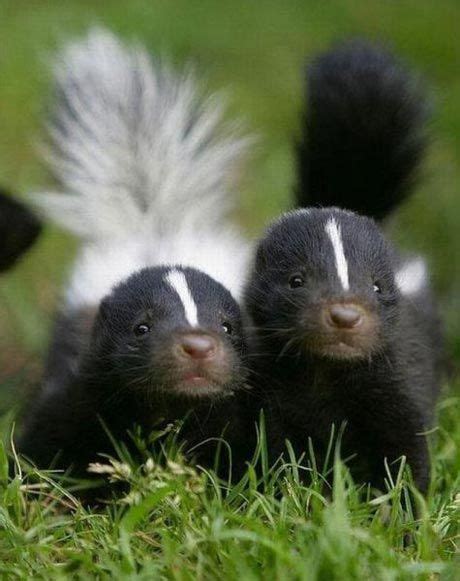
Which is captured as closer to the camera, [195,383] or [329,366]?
[195,383]

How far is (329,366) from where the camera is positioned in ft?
17.5

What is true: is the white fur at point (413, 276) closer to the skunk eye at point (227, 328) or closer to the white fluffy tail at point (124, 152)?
the skunk eye at point (227, 328)

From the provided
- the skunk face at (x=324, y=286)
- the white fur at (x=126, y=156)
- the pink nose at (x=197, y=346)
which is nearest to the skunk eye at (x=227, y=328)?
the skunk face at (x=324, y=286)

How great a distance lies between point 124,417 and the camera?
17.9 ft

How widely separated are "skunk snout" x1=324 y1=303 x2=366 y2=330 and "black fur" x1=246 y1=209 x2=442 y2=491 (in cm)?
15

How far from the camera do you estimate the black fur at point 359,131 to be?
6.41 metres

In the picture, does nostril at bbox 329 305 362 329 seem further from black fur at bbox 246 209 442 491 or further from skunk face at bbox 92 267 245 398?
skunk face at bbox 92 267 245 398

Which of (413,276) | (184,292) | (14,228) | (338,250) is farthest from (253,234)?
(338,250)

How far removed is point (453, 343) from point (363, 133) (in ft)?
5.13

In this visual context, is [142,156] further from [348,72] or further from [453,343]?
[453,343]

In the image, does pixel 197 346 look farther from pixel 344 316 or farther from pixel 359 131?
pixel 359 131

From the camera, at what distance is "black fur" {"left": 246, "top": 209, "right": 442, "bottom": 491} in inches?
202

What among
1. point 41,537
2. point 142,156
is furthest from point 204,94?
point 41,537

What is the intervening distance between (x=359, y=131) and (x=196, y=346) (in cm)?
202
